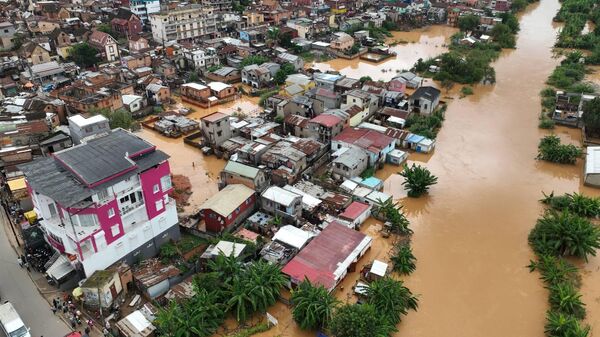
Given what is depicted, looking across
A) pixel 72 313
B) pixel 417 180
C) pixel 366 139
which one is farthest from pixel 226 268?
pixel 366 139

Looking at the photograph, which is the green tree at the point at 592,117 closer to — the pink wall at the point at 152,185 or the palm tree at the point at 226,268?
the palm tree at the point at 226,268

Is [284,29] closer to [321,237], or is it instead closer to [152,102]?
[152,102]

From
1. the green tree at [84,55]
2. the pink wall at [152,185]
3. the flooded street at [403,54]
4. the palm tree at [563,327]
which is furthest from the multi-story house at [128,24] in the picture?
the palm tree at [563,327]

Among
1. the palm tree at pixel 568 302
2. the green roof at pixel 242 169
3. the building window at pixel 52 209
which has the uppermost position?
the building window at pixel 52 209

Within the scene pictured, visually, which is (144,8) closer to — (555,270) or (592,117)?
(592,117)

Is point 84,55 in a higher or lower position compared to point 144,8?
lower

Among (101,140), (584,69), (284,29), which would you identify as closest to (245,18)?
(284,29)
